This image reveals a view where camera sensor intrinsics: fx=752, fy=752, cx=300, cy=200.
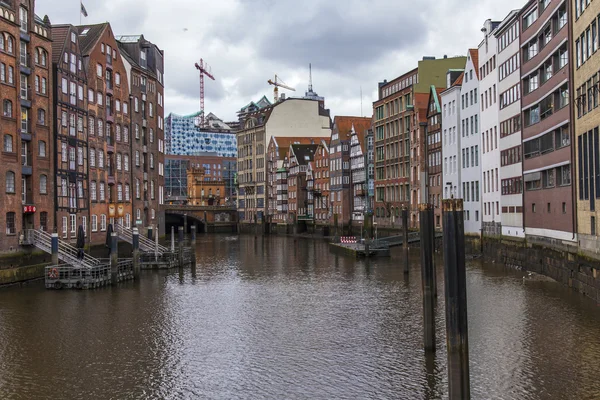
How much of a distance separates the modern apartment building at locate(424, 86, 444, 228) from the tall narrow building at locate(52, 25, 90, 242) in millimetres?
41443

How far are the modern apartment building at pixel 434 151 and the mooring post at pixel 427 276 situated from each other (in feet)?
189

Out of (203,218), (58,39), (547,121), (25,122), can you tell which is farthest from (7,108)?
(203,218)

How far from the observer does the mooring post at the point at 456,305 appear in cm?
1875

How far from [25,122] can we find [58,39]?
11.7 meters

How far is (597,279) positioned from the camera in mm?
36844

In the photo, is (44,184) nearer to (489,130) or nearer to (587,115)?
(587,115)

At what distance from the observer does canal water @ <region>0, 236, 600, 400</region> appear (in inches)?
943

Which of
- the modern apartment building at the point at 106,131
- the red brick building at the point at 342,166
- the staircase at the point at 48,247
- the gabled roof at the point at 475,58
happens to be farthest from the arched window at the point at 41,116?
the red brick building at the point at 342,166

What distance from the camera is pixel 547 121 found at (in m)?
52.8


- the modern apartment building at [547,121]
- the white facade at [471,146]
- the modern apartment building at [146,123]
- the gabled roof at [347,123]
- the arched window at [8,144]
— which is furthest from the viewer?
the gabled roof at [347,123]

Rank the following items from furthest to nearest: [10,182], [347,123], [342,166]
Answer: [347,123] < [342,166] < [10,182]

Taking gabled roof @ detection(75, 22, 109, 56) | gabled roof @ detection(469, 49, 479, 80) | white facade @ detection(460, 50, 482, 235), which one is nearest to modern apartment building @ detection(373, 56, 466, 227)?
white facade @ detection(460, 50, 482, 235)

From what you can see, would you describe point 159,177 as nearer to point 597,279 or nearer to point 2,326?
point 2,326

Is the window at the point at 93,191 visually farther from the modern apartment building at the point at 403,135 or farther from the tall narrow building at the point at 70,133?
the modern apartment building at the point at 403,135
